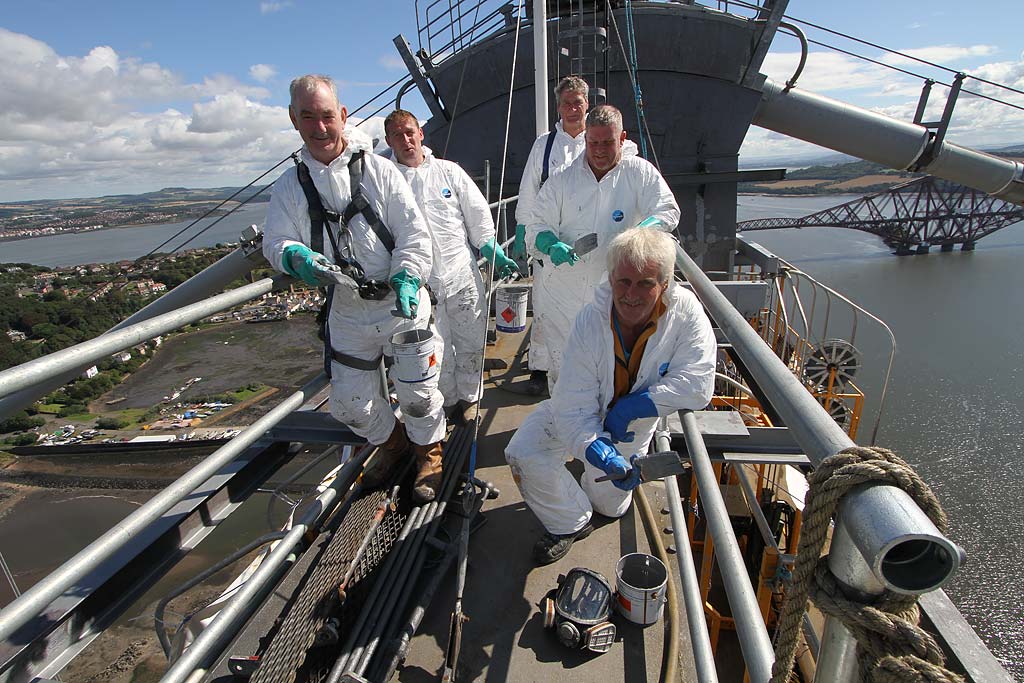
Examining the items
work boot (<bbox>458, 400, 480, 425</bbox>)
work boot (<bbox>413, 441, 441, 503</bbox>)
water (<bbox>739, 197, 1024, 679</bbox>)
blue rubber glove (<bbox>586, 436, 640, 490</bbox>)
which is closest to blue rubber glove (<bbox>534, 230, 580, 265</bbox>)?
work boot (<bbox>458, 400, 480, 425</bbox>)

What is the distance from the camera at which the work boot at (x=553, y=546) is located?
250cm

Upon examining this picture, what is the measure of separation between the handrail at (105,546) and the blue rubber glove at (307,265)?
2.01ft

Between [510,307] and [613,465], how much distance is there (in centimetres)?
322

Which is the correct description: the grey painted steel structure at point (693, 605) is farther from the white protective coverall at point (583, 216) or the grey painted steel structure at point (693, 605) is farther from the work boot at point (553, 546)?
the white protective coverall at point (583, 216)

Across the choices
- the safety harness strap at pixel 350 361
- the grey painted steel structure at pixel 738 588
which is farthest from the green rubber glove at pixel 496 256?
the grey painted steel structure at pixel 738 588

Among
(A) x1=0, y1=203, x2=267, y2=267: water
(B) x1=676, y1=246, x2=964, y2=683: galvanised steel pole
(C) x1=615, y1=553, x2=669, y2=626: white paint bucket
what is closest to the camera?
(B) x1=676, y1=246, x2=964, y2=683: galvanised steel pole

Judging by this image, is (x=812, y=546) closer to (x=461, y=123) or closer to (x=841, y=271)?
(x=461, y=123)

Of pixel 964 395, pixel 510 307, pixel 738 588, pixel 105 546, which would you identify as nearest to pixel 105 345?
pixel 105 546

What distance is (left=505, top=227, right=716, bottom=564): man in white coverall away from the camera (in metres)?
1.98

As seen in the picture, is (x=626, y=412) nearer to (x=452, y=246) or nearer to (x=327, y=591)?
(x=327, y=591)

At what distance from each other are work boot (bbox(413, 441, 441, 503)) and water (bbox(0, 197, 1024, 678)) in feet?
22.6

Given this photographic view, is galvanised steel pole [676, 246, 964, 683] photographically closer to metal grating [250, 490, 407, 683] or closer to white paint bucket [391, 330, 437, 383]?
metal grating [250, 490, 407, 683]

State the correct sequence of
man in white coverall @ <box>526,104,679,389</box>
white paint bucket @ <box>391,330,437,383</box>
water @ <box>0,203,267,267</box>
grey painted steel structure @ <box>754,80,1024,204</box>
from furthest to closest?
water @ <box>0,203,267,267</box> → grey painted steel structure @ <box>754,80,1024,204</box> → man in white coverall @ <box>526,104,679,389</box> → white paint bucket @ <box>391,330,437,383</box>

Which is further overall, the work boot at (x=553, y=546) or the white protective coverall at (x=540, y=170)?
the white protective coverall at (x=540, y=170)
